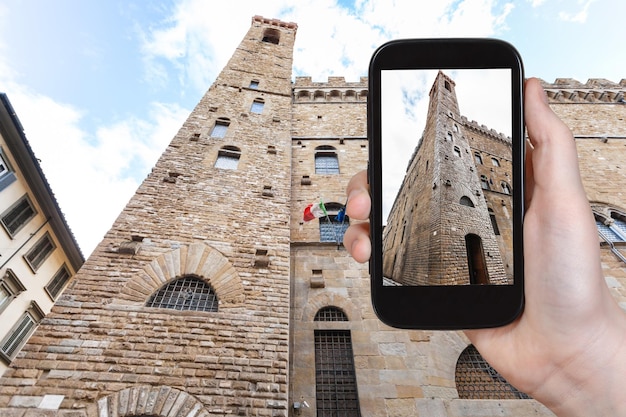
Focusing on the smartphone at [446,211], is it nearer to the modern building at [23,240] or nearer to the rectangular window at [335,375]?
the rectangular window at [335,375]

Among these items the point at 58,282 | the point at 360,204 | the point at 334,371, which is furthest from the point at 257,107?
the point at 58,282

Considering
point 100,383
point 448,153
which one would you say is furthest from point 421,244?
point 100,383

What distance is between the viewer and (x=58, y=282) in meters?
14.0

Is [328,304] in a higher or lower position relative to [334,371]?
higher

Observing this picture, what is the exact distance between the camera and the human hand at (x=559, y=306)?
5.18 ft

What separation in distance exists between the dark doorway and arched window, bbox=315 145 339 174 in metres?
9.01

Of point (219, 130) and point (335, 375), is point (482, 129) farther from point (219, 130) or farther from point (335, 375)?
point (219, 130)

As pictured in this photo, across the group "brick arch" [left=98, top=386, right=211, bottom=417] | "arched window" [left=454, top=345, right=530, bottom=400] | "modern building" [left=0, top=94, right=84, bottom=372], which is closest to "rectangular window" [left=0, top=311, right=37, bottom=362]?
"modern building" [left=0, top=94, right=84, bottom=372]

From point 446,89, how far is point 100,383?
546 centimetres

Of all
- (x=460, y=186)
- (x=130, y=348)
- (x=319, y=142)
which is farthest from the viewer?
(x=319, y=142)

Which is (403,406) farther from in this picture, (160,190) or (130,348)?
(160,190)

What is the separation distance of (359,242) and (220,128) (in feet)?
31.4

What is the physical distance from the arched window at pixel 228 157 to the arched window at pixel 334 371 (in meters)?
5.04

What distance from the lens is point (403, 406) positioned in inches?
202
